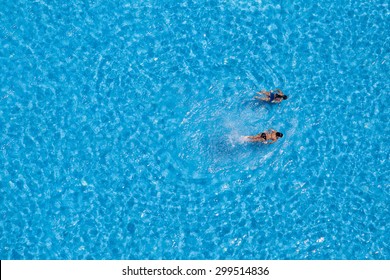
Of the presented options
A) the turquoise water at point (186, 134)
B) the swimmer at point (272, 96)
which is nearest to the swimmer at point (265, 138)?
the turquoise water at point (186, 134)

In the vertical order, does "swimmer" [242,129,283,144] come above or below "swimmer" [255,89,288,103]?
below

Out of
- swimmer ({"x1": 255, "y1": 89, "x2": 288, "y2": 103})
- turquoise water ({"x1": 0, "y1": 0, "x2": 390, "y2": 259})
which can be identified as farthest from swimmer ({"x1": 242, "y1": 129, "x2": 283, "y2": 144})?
swimmer ({"x1": 255, "y1": 89, "x2": 288, "y2": 103})

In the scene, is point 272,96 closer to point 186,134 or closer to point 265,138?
point 265,138

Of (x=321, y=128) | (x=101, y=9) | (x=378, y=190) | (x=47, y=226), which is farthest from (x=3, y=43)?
(x=378, y=190)

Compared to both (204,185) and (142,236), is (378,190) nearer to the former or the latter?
(204,185)

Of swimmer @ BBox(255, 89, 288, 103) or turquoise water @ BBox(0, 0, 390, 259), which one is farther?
swimmer @ BBox(255, 89, 288, 103)

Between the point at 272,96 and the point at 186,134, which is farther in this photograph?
the point at 272,96

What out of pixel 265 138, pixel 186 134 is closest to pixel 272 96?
pixel 265 138

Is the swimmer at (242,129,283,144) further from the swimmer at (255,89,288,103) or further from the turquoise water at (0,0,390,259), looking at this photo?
the swimmer at (255,89,288,103)
